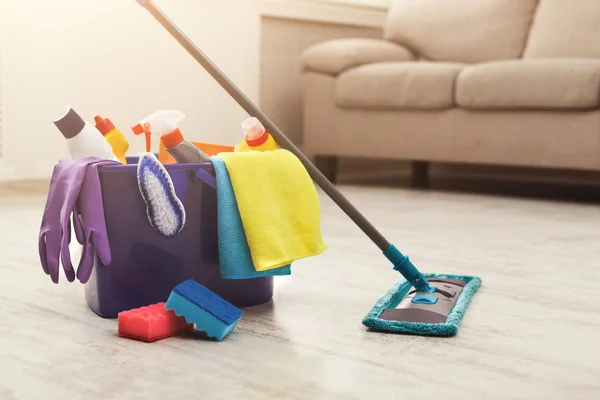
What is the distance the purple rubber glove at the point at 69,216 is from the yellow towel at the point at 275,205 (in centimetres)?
20

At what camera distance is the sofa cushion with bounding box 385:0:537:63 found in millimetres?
3357

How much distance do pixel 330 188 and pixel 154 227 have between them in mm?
289

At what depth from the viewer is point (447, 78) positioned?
116 inches

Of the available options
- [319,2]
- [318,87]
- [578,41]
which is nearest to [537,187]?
[578,41]

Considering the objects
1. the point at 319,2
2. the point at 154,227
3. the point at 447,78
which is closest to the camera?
the point at 154,227

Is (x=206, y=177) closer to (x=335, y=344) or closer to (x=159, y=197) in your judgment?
(x=159, y=197)

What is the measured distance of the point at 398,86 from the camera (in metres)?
3.05

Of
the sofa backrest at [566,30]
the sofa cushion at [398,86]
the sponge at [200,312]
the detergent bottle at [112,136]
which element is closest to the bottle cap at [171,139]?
the detergent bottle at [112,136]

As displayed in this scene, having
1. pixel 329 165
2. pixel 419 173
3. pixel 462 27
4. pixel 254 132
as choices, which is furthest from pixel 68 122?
pixel 462 27

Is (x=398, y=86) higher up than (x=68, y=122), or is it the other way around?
(x=68, y=122)

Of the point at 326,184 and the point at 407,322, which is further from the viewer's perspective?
Answer: the point at 326,184

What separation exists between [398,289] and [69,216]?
536 mm

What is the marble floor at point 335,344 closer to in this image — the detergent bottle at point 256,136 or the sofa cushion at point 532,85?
the detergent bottle at point 256,136

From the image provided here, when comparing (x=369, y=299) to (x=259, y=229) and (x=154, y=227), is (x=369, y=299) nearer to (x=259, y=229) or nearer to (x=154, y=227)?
(x=259, y=229)
